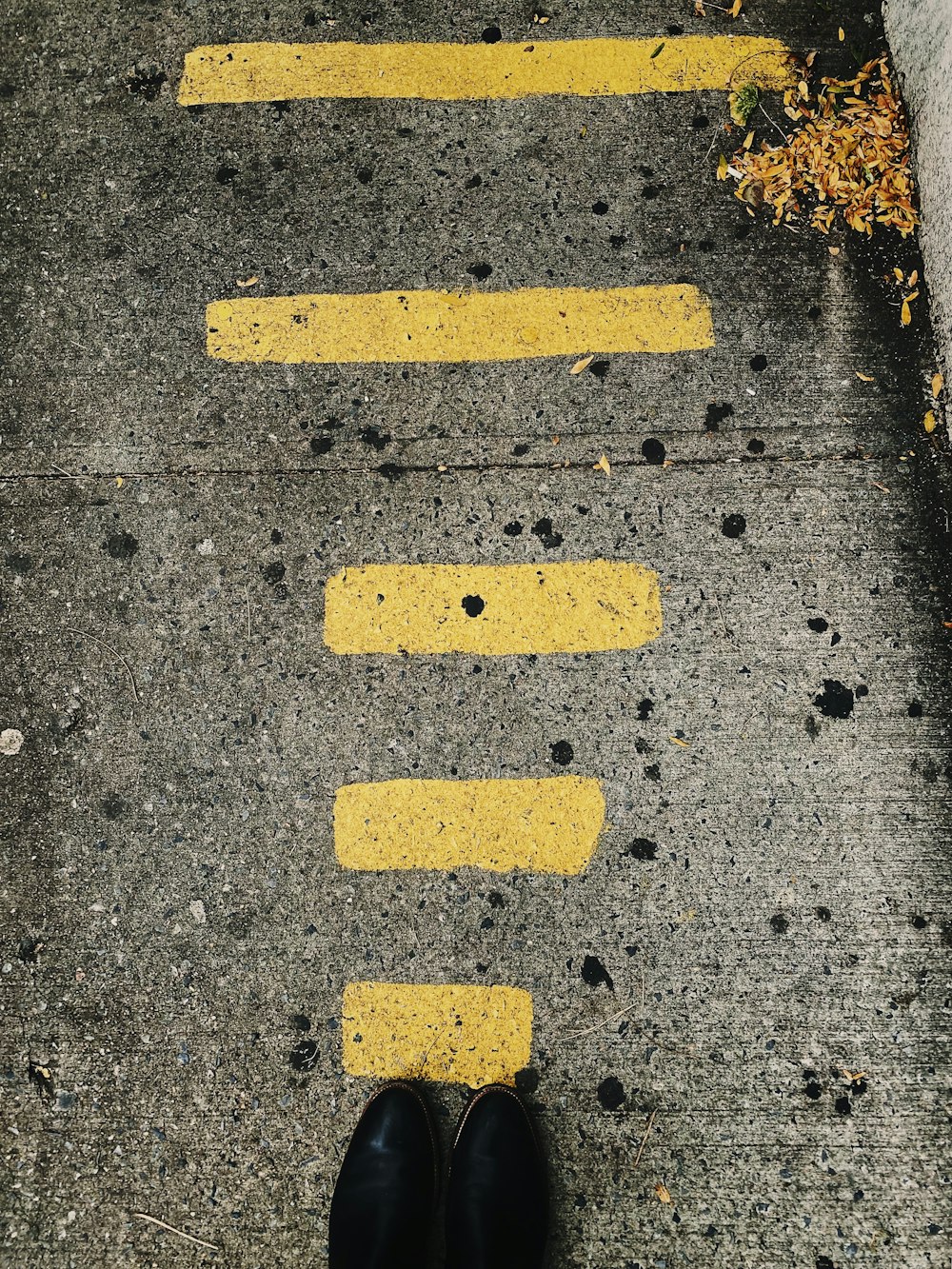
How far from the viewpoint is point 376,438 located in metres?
2.48

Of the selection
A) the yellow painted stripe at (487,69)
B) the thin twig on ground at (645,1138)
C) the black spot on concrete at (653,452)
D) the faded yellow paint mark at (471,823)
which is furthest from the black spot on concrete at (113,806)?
the yellow painted stripe at (487,69)

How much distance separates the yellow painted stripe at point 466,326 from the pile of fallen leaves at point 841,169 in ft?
1.38

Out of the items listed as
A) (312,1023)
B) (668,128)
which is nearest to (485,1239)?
(312,1023)

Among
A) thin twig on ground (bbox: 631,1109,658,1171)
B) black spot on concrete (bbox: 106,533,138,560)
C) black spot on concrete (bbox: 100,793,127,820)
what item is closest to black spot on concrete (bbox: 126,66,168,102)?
black spot on concrete (bbox: 106,533,138,560)

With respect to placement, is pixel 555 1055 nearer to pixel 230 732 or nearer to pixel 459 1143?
pixel 459 1143

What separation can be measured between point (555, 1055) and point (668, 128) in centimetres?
277

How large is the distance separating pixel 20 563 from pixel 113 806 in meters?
0.80

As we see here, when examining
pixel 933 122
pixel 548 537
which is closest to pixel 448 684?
pixel 548 537

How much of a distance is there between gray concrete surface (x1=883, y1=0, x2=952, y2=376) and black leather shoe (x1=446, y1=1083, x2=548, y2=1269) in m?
2.43

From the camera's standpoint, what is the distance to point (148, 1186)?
215cm

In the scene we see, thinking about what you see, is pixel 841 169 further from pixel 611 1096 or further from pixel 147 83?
pixel 611 1096

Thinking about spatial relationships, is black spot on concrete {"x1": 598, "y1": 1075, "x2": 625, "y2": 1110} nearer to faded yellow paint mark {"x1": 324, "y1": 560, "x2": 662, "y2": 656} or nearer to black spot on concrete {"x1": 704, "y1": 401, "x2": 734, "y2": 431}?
faded yellow paint mark {"x1": 324, "y1": 560, "x2": 662, "y2": 656}

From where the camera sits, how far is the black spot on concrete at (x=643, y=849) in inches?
88.6

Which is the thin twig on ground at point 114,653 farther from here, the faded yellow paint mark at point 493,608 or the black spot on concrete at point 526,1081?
the black spot on concrete at point 526,1081
